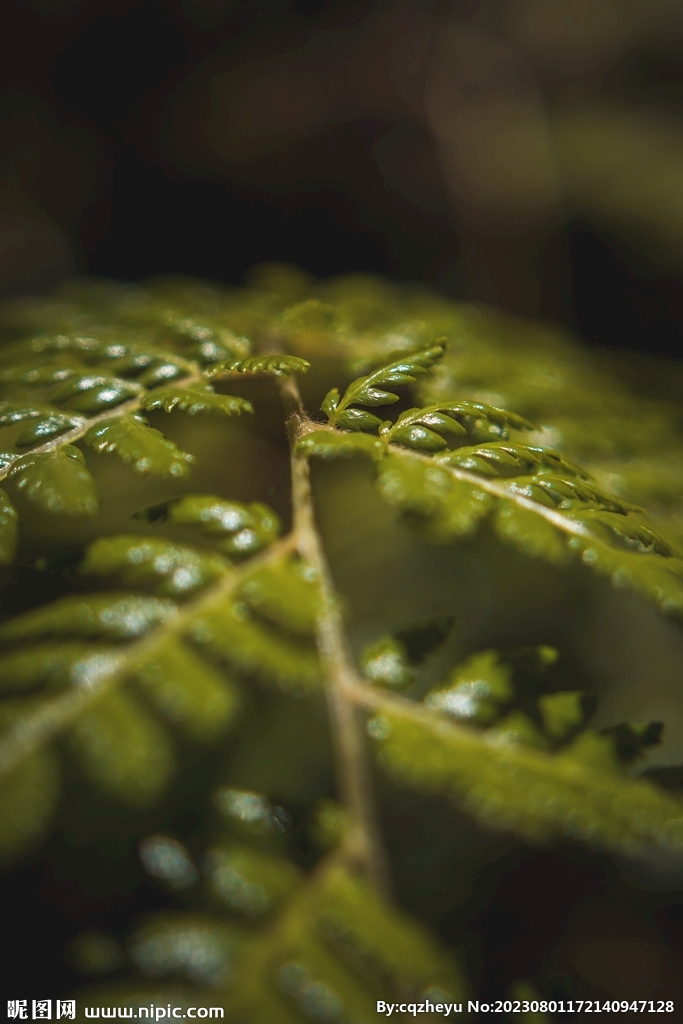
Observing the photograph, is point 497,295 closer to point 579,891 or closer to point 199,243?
point 199,243

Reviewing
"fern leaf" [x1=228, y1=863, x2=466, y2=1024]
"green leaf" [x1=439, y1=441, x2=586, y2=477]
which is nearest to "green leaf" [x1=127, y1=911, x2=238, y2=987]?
"fern leaf" [x1=228, y1=863, x2=466, y2=1024]

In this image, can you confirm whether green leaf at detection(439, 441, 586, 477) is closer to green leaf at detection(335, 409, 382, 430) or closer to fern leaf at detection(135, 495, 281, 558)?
green leaf at detection(335, 409, 382, 430)

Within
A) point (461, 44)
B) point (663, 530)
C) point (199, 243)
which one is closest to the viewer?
point (663, 530)

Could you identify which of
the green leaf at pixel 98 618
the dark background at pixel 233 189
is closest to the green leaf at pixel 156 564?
the green leaf at pixel 98 618

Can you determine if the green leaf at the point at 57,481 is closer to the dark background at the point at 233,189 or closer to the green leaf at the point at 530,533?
the green leaf at the point at 530,533

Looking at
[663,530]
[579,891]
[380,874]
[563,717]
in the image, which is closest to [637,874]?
[579,891]

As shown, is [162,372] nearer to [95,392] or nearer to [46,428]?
[95,392]
